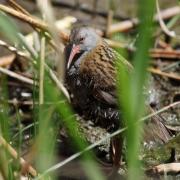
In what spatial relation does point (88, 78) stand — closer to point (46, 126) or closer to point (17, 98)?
point (17, 98)

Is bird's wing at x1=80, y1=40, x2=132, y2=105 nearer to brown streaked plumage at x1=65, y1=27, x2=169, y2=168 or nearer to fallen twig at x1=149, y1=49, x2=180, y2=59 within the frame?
brown streaked plumage at x1=65, y1=27, x2=169, y2=168

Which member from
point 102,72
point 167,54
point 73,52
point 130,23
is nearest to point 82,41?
point 73,52

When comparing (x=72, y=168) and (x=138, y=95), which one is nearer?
(x=138, y=95)

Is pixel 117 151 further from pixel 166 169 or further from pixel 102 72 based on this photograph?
pixel 102 72

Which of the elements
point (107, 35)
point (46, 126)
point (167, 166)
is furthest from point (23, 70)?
point (46, 126)

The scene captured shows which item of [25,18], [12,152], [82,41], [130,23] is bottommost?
[12,152]

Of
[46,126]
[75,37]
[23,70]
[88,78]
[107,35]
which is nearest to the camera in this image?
[46,126]

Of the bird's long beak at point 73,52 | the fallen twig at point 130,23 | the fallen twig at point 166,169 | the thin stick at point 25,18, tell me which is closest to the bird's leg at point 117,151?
the fallen twig at point 166,169
